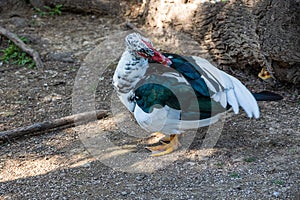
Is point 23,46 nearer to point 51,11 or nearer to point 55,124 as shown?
point 51,11

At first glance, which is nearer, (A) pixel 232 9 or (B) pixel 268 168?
(B) pixel 268 168

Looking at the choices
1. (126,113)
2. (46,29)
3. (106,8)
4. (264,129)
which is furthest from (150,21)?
(264,129)

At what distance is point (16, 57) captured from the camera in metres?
7.07

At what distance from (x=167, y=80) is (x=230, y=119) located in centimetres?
103

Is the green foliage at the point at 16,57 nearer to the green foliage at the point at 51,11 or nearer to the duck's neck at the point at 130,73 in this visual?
the green foliage at the point at 51,11

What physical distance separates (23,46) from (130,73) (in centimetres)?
283

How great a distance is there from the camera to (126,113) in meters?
5.64

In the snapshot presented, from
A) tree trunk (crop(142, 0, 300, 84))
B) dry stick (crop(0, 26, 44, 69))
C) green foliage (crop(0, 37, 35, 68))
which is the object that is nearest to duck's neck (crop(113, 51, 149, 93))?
tree trunk (crop(142, 0, 300, 84))

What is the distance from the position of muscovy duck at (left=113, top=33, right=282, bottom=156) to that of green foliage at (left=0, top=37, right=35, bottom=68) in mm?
Answer: 2464

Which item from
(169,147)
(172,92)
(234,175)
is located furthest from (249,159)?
(172,92)

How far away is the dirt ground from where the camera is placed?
4254mm

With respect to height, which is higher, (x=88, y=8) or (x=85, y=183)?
(x=88, y=8)

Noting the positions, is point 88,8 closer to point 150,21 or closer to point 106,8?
point 106,8

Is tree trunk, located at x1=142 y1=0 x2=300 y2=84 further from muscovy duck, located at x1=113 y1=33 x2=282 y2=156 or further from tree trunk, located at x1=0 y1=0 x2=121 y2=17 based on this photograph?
tree trunk, located at x1=0 y1=0 x2=121 y2=17
